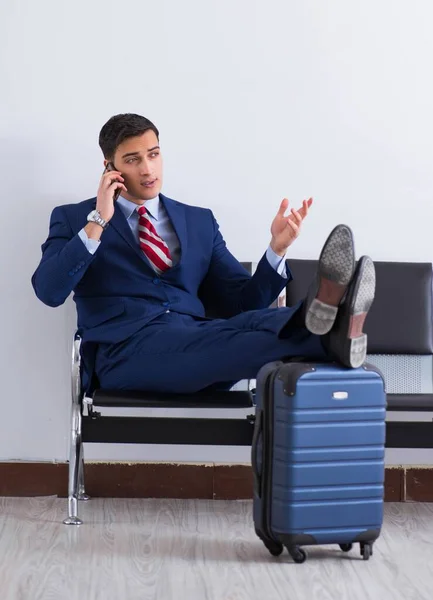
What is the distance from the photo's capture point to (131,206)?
2898 mm

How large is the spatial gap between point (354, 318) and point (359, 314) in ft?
0.10

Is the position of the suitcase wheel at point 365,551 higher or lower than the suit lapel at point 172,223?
lower

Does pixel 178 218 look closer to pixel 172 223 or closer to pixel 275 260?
pixel 172 223

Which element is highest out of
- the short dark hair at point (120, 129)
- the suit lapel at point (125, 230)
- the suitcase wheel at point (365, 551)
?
the short dark hair at point (120, 129)

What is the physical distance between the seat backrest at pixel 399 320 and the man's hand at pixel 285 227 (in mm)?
239

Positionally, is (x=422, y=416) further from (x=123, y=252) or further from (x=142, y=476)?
(x=123, y=252)

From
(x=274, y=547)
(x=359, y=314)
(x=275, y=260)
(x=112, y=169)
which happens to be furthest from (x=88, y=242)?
(x=274, y=547)

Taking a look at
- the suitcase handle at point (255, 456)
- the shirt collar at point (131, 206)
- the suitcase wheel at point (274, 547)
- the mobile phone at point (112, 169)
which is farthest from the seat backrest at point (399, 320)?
the suitcase wheel at point (274, 547)

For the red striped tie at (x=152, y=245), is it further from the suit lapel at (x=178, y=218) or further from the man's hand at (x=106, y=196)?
the man's hand at (x=106, y=196)

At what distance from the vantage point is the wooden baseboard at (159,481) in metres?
3.09

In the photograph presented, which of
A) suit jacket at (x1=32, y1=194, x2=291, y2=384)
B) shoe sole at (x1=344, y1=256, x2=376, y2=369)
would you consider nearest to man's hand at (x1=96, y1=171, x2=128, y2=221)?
suit jacket at (x1=32, y1=194, x2=291, y2=384)

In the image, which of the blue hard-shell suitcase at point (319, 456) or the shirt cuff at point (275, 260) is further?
the shirt cuff at point (275, 260)

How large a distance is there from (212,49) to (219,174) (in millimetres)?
410

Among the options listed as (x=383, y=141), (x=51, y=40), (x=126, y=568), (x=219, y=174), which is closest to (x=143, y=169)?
(x=219, y=174)
